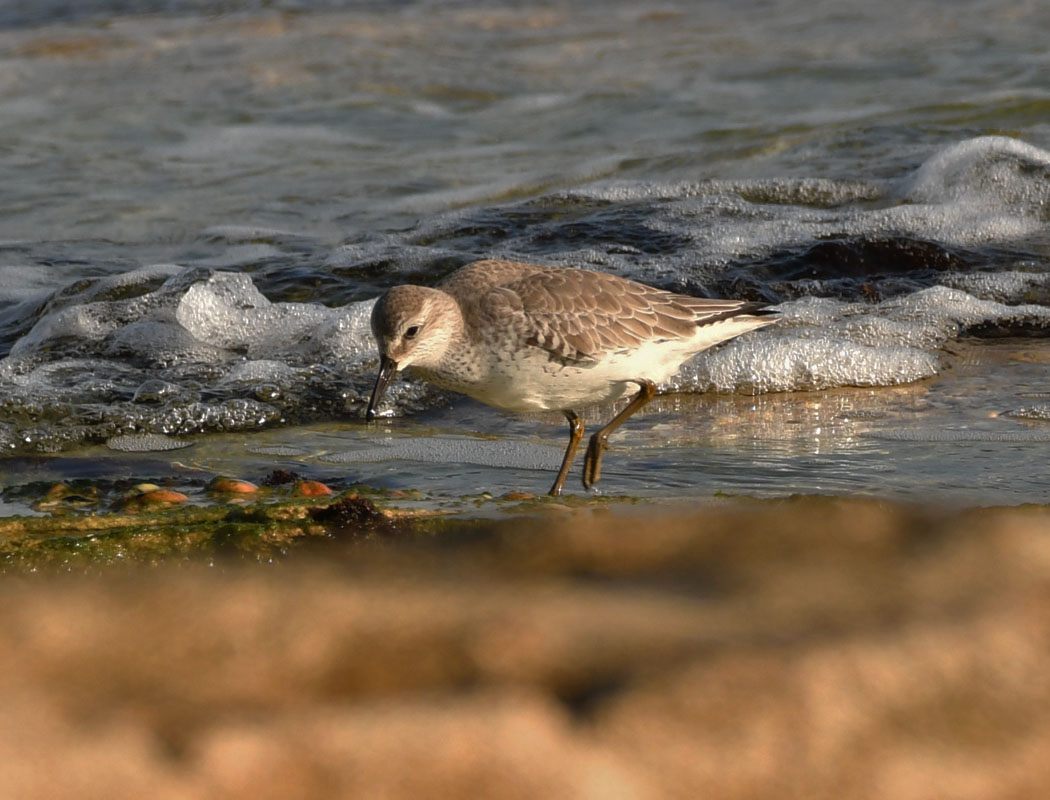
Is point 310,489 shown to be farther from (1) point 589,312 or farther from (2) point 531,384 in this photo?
(1) point 589,312

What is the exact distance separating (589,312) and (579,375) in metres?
Answer: 0.25

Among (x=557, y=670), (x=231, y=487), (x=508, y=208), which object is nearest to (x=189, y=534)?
(x=557, y=670)

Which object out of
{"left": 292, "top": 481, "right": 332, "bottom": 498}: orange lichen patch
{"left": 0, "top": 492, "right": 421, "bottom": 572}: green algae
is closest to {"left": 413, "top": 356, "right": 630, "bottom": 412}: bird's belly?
{"left": 292, "top": 481, "right": 332, "bottom": 498}: orange lichen patch

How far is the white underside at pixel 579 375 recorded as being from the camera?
5.28m

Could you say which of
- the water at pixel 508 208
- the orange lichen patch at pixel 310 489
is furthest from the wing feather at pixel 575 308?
the orange lichen patch at pixel 310 489

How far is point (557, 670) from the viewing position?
2830 millimetres

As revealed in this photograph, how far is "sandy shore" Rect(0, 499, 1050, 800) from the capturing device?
260cm

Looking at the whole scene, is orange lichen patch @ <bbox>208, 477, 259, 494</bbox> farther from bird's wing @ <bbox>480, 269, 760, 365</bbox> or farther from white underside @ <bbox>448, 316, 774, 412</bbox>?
bird's wing @ <bbox>480, 269, 760, 365</bbox>

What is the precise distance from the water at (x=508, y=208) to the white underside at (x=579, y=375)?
0.31 meters

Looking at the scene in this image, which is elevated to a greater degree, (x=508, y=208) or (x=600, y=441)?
(x=508, y=208)

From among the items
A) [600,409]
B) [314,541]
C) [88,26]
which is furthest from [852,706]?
[88,26]

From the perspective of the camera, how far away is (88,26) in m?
17.7

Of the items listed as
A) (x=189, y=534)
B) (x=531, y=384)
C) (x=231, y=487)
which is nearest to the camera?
(x=189, y=534)

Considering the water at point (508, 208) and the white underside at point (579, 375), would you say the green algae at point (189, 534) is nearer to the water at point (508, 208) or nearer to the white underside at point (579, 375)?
the water at point (508, 208)
